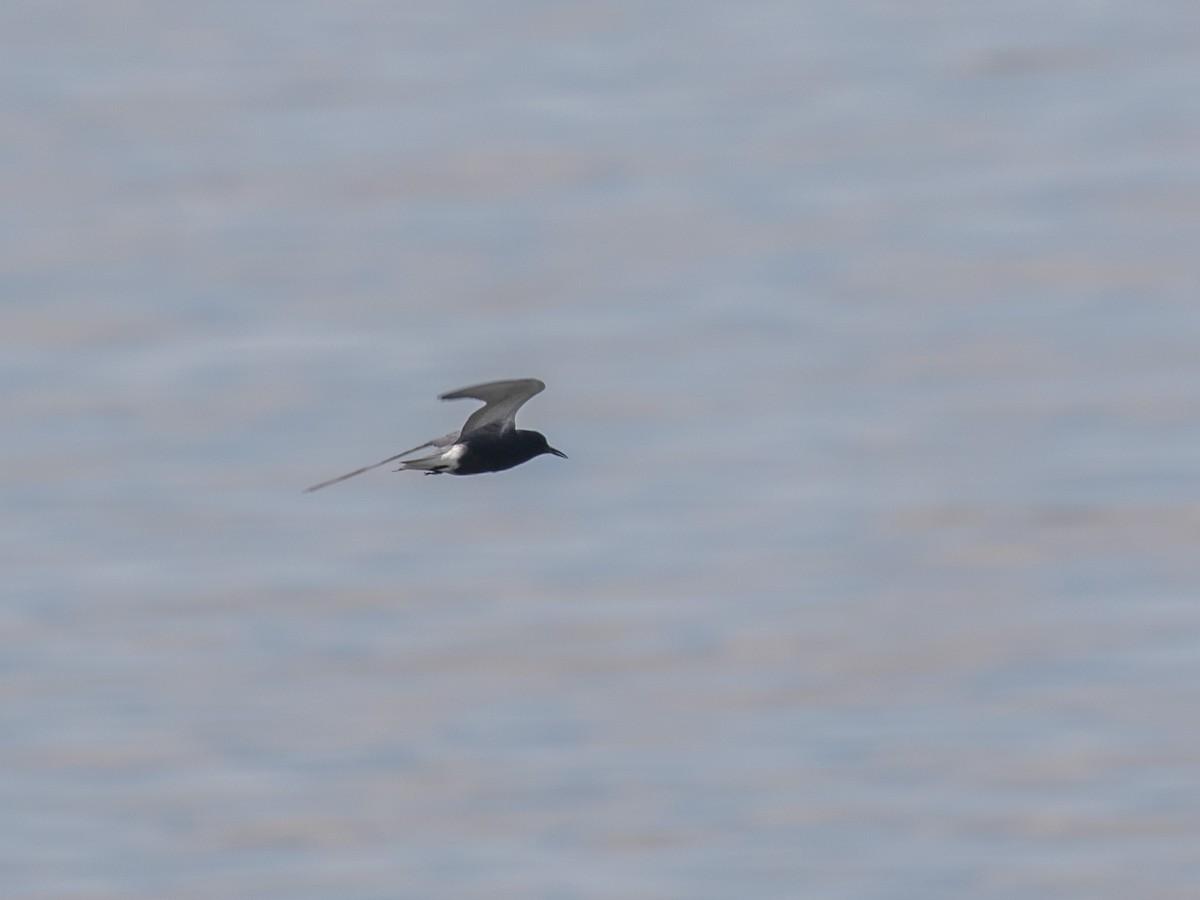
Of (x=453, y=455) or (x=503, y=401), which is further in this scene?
(x=503, y=401)

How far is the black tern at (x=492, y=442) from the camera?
14977mm

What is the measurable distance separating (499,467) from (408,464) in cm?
77

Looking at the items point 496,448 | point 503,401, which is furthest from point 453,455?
point 503,401

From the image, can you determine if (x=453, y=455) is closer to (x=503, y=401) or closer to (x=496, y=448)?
(x=496, y=448)

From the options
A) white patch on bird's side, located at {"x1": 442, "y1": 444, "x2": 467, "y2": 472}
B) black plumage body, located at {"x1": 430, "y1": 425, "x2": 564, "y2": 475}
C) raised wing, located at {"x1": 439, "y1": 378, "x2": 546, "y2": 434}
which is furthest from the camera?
black plumage body, located at {"x1": 430, "y1": 425, "x2": 564, "y2": 475}

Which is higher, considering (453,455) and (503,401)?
(503,401)

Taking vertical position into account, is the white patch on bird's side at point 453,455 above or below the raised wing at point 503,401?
below

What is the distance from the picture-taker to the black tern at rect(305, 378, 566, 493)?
49.1 ft

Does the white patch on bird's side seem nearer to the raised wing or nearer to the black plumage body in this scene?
the black plumage body

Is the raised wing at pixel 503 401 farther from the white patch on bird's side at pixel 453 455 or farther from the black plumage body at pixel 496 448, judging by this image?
the white patch on bird's side at pixel 453 455

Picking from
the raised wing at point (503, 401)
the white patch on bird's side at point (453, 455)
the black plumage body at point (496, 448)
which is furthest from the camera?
the black plumage body at point (496, 448)

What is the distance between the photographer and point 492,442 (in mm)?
15445

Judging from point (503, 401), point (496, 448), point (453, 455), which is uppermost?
point (503, 401)

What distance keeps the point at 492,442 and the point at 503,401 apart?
0.30 meters
